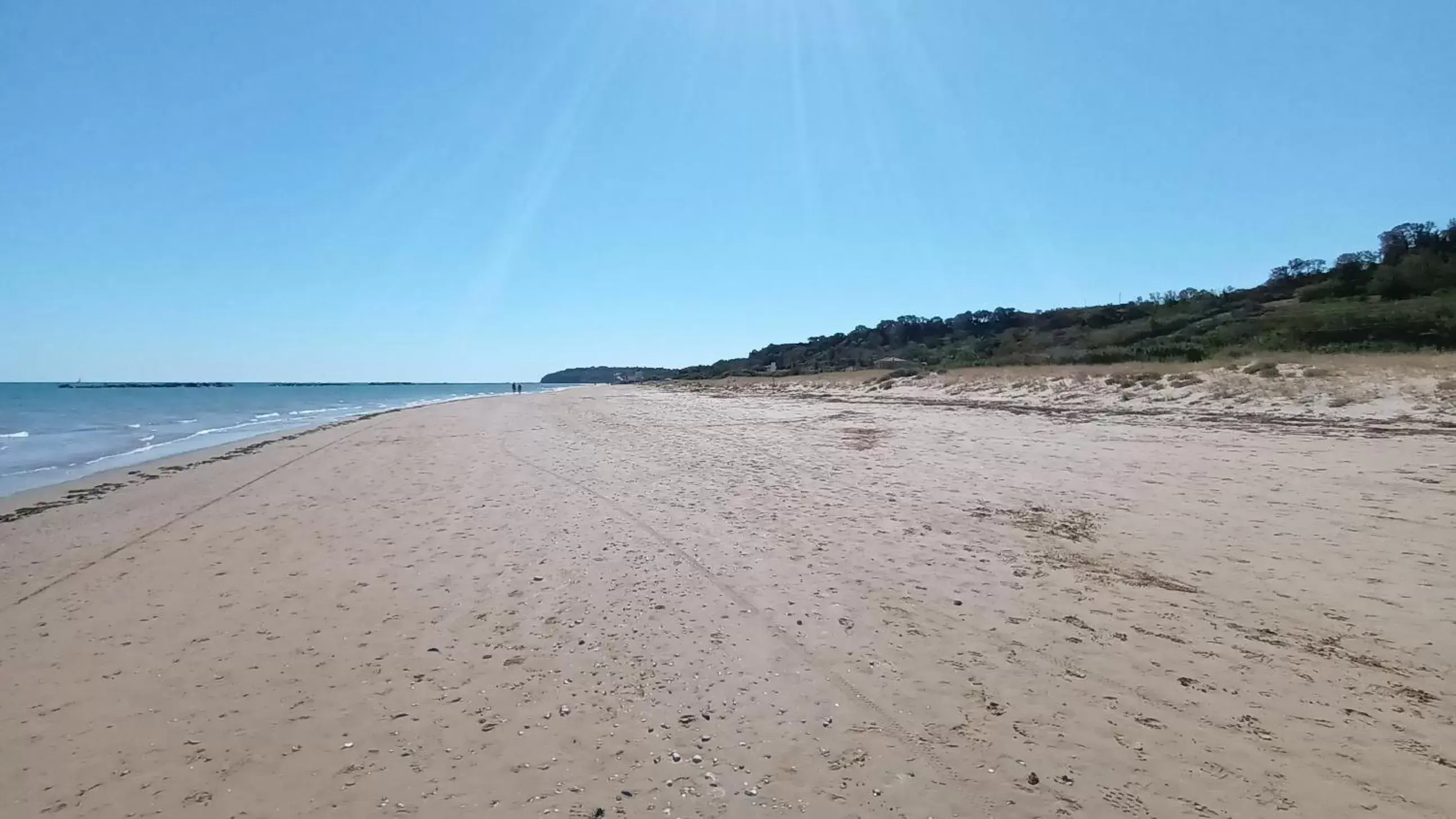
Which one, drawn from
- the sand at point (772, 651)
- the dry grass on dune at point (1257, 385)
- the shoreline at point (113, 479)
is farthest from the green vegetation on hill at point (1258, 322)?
the shoreline at point (113, 479)

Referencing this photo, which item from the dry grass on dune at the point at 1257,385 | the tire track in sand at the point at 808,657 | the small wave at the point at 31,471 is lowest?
the tire track in sand at the point at 808,657

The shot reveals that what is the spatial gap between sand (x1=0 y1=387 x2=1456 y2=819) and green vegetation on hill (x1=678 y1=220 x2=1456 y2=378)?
27.6 m

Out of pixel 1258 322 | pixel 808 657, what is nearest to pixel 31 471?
pixel 808 657

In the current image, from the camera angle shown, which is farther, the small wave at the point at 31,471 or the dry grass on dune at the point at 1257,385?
the small wave at the point at 31,471

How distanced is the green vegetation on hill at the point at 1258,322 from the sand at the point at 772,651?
90.6 ft

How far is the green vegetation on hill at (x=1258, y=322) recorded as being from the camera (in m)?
32.1

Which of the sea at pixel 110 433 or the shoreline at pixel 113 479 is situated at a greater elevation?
the sea at pixel 110 433

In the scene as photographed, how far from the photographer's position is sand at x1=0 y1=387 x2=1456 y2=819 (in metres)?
3.27

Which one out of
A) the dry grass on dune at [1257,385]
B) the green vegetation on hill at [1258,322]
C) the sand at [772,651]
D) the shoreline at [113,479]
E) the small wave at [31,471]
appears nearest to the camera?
the sand at [772,651]

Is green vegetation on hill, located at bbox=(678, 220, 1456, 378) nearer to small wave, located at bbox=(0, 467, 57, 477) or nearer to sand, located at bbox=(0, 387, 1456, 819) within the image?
sand, located at bbox=(0, 387, 1456, 819)

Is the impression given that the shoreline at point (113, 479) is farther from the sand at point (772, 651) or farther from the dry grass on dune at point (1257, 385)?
the dry grass on dune at point (1257, 385)

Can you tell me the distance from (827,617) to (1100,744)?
2.11m

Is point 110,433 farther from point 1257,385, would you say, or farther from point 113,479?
point 1257,385

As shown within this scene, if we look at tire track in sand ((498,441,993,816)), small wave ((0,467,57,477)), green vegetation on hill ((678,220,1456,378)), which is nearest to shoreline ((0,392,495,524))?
small wave ((0,467,57,477))
